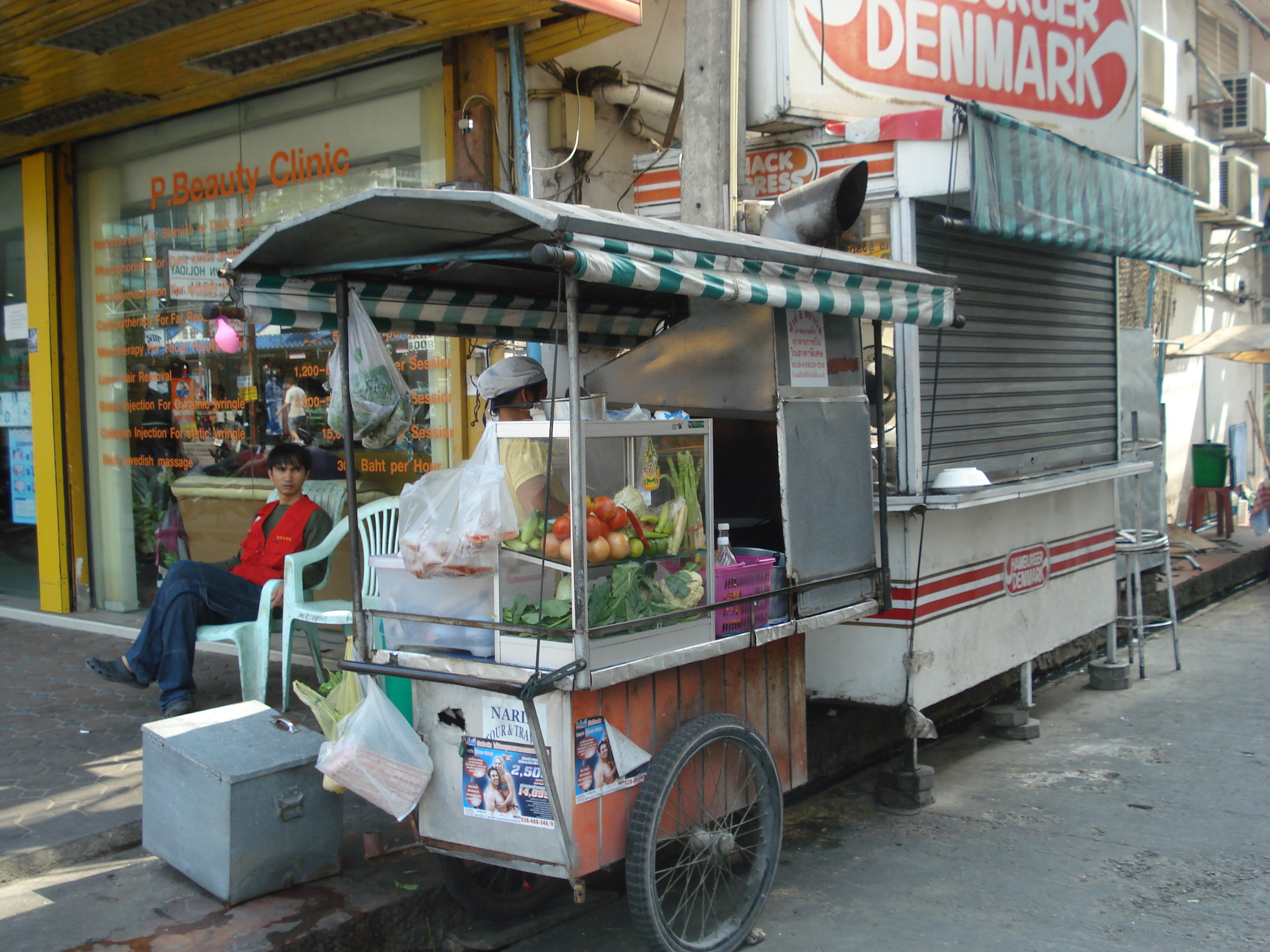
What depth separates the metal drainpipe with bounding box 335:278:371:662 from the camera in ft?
11.4

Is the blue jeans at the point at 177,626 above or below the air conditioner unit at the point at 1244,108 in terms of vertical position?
below

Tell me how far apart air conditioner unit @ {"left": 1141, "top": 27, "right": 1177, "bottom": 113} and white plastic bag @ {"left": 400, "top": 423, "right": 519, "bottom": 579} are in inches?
440

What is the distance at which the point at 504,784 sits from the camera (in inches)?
122

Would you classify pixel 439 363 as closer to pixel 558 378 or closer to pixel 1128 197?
pixel 558 378

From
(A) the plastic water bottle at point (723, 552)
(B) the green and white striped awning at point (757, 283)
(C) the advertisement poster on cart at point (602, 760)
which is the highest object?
(B) the green and white striped awning at point (757, 283)

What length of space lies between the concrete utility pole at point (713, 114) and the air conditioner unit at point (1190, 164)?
985 cm

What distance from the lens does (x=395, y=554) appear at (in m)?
Result: 3.49

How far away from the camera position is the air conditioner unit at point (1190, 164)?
12.8m

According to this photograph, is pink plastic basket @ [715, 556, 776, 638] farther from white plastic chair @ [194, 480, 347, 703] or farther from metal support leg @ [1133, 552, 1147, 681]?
metal support leg @ [1133, 552, 1147, 681]

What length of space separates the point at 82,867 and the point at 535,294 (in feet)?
8.67

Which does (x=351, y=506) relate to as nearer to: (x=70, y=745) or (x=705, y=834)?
(x=705, y=834)

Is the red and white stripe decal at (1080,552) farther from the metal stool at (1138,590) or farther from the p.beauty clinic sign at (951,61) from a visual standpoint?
the p.beauty clinic sign at (951,61)

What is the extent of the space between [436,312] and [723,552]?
1434 mm

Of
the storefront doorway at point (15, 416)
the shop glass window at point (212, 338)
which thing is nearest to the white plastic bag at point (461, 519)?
the shop glass window at point (212, 338)
